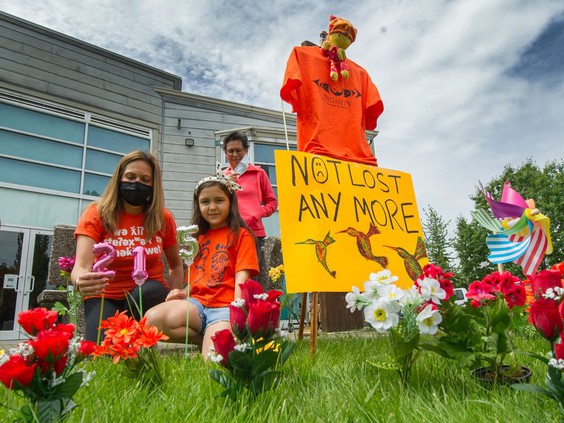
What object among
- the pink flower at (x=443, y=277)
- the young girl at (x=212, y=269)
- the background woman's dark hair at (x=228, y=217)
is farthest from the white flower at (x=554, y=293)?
the background woman's dark hair at (x=228, y=217)

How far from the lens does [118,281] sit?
186 cm

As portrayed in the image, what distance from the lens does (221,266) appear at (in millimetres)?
1816

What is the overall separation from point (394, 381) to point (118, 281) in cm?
132

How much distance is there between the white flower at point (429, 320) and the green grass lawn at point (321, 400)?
14 cm

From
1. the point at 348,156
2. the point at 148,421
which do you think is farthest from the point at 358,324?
the point at 148,421

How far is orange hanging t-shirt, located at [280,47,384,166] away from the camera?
2.26 meters

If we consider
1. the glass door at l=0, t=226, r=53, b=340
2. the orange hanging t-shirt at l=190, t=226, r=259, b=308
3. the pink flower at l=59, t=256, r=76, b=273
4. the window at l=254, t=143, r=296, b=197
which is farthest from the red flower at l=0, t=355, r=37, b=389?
the window at l=254, t=143, r=296, b=197

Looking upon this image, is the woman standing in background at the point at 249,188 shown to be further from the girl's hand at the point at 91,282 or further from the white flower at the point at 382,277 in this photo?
the white flower at the point at 382,277

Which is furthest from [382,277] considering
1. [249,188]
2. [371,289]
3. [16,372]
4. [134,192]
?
[249,188]

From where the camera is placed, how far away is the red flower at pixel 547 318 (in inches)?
30.6

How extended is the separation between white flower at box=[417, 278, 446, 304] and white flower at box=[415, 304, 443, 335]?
2cm

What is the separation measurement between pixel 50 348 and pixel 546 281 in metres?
1.03

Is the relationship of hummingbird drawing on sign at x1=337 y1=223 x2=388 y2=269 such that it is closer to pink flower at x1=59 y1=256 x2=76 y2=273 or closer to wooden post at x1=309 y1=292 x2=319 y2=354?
wooden post at x1=309 y1=292 x2=319 y2=354

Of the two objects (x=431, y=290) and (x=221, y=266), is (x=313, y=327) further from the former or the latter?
(x=431, y=290)
